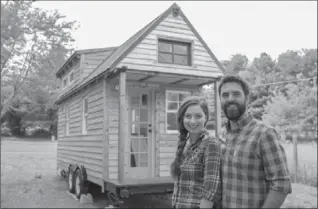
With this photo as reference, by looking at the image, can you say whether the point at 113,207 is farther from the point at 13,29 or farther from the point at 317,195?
the point at 13,29

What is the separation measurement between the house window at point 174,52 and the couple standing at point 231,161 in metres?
5.79

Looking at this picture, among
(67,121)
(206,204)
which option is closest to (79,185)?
(67,121)

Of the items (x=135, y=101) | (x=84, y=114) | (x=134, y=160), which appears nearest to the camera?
(x=134, y=160)

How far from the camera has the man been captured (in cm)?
168

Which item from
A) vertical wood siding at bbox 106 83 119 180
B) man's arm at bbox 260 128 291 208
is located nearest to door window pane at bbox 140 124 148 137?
vertical wood siding at bbox 106 83 119 180

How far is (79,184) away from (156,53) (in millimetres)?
4424

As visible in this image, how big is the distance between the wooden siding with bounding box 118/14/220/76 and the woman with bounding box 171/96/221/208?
16.1ft

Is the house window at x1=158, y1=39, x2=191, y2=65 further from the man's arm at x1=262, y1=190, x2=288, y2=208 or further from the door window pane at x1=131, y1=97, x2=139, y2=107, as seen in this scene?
the man's arm at x1=262, y1=190, x2=288, y2=208

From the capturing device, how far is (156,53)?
7.88m

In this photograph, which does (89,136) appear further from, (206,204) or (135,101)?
(206,204)

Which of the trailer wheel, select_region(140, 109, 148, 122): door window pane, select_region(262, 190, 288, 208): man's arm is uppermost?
select_region(140, 109, 148, 122): door window pane

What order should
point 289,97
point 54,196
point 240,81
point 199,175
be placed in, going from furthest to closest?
point 289,97 < point 54,196 < point 199,175 < point 240,81

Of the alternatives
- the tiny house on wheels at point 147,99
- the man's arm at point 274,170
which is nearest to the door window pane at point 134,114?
the tiny house on wheels at point 147,99

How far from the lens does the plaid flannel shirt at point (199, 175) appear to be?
2.00 metres
